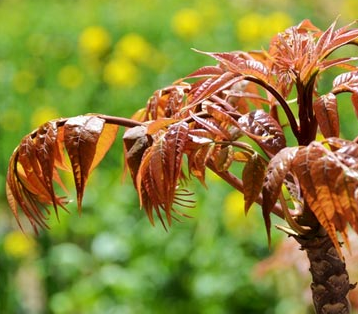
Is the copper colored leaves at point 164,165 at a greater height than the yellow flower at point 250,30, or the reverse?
the yellow flower at point 250,30

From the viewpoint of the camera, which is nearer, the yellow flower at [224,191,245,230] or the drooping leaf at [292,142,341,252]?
the drooping leaf at [292,142,341,252]

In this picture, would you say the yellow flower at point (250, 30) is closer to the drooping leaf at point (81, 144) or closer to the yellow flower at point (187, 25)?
the yellow flower at point (187, 25)

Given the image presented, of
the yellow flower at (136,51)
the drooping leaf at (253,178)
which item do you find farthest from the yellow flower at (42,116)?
the drooping leaf at (253,178)

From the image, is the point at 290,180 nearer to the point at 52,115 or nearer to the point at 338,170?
the point at 338,170

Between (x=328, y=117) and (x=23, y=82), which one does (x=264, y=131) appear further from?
(x=23, y=82)

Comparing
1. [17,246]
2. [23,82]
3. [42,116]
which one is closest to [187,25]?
[23,82]

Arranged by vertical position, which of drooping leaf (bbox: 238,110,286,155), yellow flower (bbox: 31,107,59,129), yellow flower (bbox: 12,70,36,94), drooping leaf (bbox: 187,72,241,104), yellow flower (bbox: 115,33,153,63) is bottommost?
yellow flower (bbox: 31,107,59,129)

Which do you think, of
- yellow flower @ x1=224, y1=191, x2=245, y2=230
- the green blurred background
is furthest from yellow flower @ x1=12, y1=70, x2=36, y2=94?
yellow flower @ x1=224, y1=191, x2=245, y2=230

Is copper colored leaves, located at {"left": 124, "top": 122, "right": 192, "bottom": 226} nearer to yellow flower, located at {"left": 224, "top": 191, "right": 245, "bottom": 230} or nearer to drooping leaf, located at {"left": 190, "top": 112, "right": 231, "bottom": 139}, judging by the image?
drooping leaf, located at {"left": 190, "top": 112, "right": 231, "bottom": 139}
